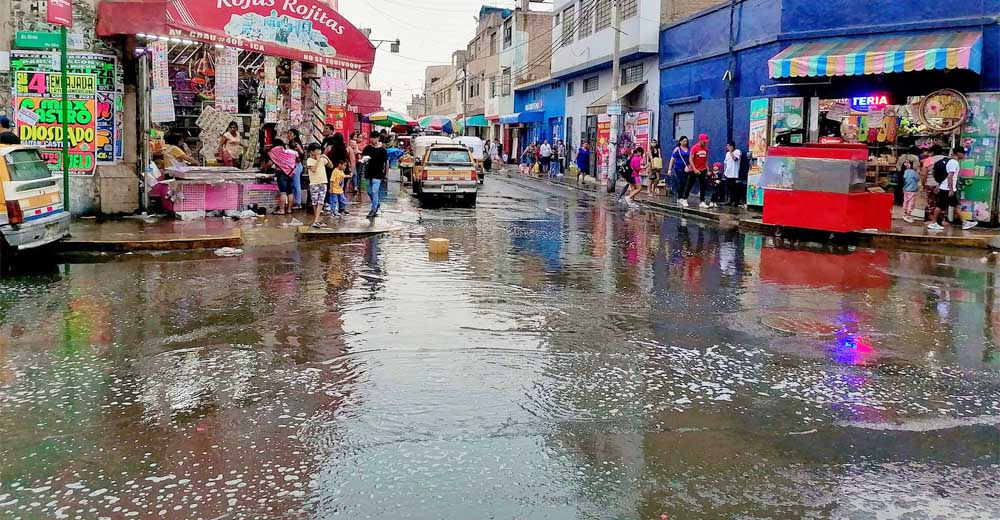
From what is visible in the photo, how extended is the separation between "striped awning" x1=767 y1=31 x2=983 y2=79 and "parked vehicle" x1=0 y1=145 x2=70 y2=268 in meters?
16.2

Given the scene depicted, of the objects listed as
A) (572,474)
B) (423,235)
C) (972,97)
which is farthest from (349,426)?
(972,97)

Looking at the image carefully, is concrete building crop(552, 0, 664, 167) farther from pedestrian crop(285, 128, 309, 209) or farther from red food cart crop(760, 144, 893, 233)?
pedestrian crop(285, 128, 309, 209)

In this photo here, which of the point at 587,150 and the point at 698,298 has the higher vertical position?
the point at 587,150

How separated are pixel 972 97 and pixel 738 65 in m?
7.94

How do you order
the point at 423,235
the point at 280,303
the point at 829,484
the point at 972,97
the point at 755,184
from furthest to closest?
the point at 755,184 → the point at 972,97 → the point at 423,235 → the point at 280,303 → the point at 829,484

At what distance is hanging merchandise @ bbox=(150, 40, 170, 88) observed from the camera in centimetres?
1819

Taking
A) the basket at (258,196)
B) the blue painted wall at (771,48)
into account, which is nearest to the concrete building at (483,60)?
the blue painted wall at (771,48)

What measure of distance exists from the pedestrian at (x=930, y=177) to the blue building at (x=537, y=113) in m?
28.7

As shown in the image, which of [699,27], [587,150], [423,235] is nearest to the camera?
[423,235]

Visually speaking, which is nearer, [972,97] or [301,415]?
[301,415]

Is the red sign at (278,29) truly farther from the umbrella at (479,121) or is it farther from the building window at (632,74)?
the umbrella at (479,121)

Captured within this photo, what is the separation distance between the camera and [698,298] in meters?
10.3

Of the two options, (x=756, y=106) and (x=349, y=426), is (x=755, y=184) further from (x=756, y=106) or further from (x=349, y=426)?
(x=349, y=426)

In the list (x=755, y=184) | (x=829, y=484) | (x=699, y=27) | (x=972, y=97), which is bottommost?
(x=829, y=484)
